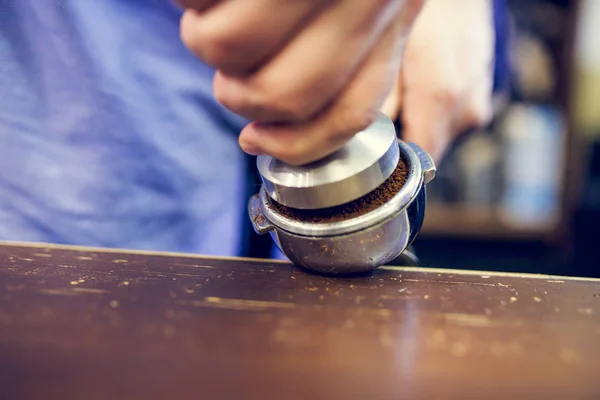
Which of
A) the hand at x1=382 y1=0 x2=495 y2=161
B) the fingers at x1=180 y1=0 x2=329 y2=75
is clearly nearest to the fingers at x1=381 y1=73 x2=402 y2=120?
the hand at x1=382 y1=0 x2=495 y2=161

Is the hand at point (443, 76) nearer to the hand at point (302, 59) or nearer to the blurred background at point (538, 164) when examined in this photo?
the hand at point (302, 59)

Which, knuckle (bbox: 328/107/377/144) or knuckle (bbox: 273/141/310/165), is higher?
knuckle (bbox: 328/107/377/144)

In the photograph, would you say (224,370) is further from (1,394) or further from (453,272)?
(453,272)

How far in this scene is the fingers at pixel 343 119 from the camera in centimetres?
28

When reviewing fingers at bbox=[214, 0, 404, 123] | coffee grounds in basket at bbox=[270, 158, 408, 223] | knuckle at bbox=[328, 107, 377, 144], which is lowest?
coffee grounds in basket at bbox=[270, 158, 408, 223]

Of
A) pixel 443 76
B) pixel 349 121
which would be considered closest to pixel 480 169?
pixel 443 76

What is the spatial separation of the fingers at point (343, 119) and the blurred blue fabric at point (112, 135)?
0.27m

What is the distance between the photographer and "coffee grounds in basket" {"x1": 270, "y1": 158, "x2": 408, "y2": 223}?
329 mm

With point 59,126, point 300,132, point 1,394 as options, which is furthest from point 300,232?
point 59,126

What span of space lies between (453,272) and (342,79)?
0.18m

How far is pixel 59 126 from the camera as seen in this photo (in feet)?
1.63

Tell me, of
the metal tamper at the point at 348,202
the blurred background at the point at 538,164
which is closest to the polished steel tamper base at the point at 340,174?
the metal tamper at the point at 348,202

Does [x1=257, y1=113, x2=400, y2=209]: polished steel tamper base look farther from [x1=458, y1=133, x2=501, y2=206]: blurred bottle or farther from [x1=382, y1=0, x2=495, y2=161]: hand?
[x1=458, y1=133, x2=501, y2=206]: blurred bottle

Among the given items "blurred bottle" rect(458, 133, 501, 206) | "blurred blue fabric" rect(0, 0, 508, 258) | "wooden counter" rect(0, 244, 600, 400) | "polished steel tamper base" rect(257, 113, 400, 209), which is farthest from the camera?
→ "blurred bottle" rect(458, 133, 501, 206)
